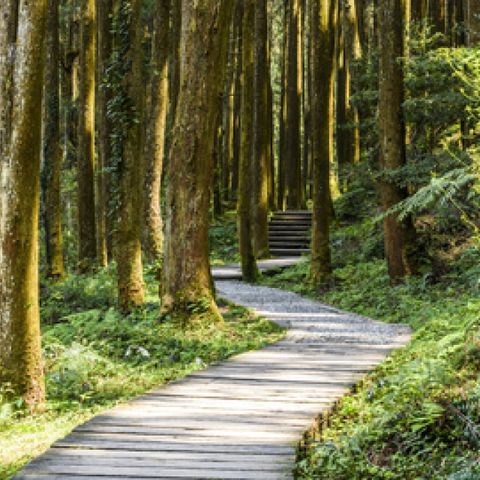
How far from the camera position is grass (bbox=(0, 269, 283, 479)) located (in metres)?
6.58

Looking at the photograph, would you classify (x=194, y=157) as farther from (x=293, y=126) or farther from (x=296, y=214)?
(x=293, y=126)

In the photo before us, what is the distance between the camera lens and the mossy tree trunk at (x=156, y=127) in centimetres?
1673

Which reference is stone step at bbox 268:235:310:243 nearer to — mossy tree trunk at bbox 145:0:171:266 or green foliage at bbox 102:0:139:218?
mossy tree trunk at bbox 145:0:171:266

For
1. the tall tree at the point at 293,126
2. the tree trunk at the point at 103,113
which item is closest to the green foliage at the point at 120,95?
the tree trunk at the point at 103,113

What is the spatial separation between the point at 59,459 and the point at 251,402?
204 cm

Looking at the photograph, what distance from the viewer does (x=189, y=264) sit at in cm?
1088

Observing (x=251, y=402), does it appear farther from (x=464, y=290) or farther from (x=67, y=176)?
(x=67, y=176)

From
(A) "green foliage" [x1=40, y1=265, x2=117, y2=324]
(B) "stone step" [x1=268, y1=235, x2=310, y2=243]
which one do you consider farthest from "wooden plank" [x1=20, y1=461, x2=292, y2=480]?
(B) "stone step" [x1=268, y1=235, x2=310, y2=243]

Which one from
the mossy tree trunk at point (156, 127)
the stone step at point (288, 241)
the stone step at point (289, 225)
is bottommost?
the stone step at point (288, 241)

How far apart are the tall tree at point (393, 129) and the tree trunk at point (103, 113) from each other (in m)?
5.16

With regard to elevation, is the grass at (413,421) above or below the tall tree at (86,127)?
below

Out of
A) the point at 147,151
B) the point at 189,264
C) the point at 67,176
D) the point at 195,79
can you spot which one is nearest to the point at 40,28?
the point at 195,79

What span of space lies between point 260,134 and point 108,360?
1321 centimetres

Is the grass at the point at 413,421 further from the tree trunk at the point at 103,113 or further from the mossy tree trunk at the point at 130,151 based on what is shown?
the tree trunk at the point at 103,113
